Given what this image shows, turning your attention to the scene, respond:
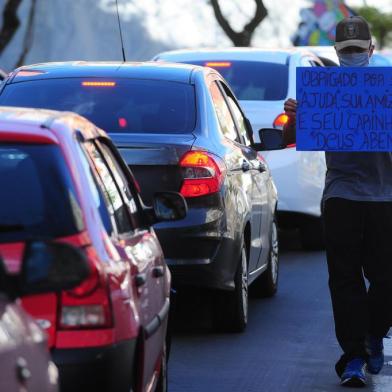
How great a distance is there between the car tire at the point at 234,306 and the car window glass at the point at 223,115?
2.64 ft

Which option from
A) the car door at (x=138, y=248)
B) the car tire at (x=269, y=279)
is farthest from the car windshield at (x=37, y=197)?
the car tire at (x=269, y=279)

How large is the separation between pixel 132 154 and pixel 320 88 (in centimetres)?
114

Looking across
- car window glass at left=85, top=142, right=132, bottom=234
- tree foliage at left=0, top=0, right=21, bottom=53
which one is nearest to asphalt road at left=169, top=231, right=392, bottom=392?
car window glass at left=85, top=142, right=132, bottom=234

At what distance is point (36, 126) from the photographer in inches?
214

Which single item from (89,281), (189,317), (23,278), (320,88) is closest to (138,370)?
(89,281)

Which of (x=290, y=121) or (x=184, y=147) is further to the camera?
(x=184, y=147)

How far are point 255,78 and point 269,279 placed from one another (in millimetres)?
3439

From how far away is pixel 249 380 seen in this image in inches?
314

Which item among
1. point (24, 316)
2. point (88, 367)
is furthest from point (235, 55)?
point (24, 316)

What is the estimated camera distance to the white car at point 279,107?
13656 millimetres

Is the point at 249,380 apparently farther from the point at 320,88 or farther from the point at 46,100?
the point at 46,100

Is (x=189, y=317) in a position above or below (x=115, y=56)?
above

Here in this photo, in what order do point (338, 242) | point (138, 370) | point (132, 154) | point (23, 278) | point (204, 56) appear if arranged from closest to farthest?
point (23, 278) < point (138, 370) < point (338, 242) < point (132, 154) < point (204, 56)

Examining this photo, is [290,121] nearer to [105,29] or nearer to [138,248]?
[138,248]
